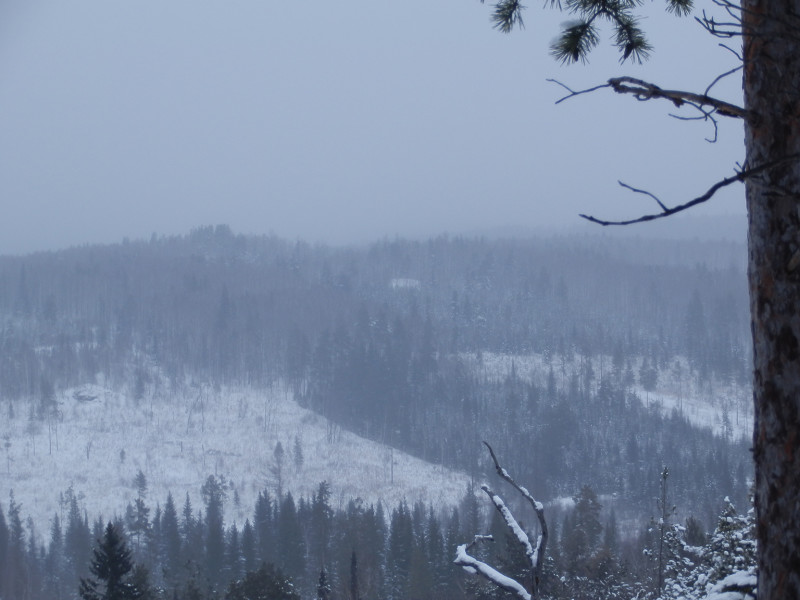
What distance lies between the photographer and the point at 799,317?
237 centimetres

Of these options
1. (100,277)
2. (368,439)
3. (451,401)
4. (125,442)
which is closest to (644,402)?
(451,401)

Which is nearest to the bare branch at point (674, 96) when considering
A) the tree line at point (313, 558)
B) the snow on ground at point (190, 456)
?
the tree line at point (313, 558)

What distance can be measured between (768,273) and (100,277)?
139 meters

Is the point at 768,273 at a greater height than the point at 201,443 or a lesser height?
greater

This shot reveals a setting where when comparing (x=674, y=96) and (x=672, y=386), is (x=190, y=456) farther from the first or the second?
(x=674, y=96)

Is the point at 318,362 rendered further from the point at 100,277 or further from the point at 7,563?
the point at 7,563

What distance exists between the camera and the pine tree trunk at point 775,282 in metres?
2.37

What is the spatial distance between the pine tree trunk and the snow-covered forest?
19.8 m

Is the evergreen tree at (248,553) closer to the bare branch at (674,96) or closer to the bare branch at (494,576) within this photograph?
the bare branch at (494,576)

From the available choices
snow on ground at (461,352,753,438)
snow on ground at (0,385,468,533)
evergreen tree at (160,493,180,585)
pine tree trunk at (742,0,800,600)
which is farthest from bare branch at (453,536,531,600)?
snow on ground at (461,352,753,438)

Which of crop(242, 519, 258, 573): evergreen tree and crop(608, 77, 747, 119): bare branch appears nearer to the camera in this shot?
crop(608, 77, 747, 119): bare branch

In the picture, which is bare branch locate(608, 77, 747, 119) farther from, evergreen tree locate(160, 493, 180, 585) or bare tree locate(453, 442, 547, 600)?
evergreen tree locate(160, 493, 180, 585)

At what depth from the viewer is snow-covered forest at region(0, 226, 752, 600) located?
139 feet

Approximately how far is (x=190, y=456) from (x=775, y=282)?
81.4m
